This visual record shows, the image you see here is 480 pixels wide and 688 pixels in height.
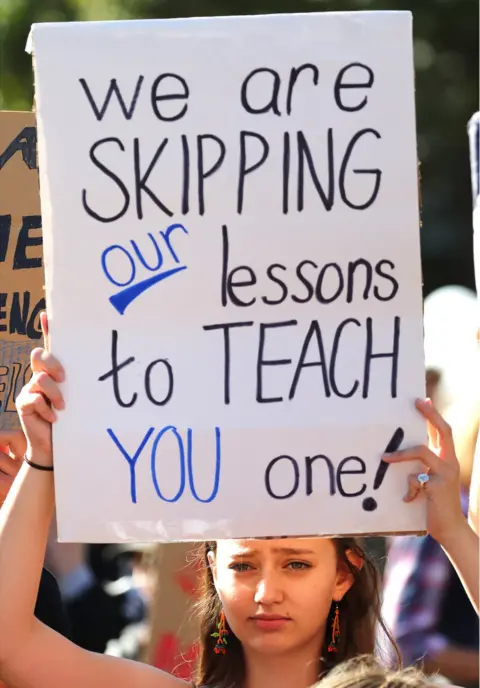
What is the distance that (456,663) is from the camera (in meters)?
4.06

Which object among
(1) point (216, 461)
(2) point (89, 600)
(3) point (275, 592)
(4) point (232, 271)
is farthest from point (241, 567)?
(2) point (89, 600)

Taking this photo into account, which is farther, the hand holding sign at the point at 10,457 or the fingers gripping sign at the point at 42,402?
the hand holding sign at the point at 10,457

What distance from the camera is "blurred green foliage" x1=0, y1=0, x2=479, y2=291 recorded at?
10953mm

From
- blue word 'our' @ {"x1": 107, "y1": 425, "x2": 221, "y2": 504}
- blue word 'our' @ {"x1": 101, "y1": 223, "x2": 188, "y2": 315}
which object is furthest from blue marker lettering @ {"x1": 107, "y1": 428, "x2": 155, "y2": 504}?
blue word 'our' @ {"x1": 101, "y1": 223, "x2": 188, "y2": 315}

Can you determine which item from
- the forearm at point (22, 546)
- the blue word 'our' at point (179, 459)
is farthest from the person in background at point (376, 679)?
the forearm at point (22, 546)

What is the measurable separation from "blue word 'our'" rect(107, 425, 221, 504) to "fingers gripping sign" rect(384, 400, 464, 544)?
29 centimetres

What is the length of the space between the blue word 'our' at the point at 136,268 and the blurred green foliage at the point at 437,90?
28.1 ft

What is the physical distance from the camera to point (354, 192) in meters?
2.43

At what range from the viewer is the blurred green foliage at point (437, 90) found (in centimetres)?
1095

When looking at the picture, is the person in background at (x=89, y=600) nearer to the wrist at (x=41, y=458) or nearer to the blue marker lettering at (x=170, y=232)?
the wrist at (x=41, y=458)

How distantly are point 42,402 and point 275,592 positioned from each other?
1.91 ft

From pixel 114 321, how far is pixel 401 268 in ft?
1.64

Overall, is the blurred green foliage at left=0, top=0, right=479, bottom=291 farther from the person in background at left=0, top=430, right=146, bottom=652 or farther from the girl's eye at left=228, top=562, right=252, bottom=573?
the girl's eye at left=228, top=562, right=252, bottom=573

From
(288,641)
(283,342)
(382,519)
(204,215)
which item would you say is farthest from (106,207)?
(288,641)
